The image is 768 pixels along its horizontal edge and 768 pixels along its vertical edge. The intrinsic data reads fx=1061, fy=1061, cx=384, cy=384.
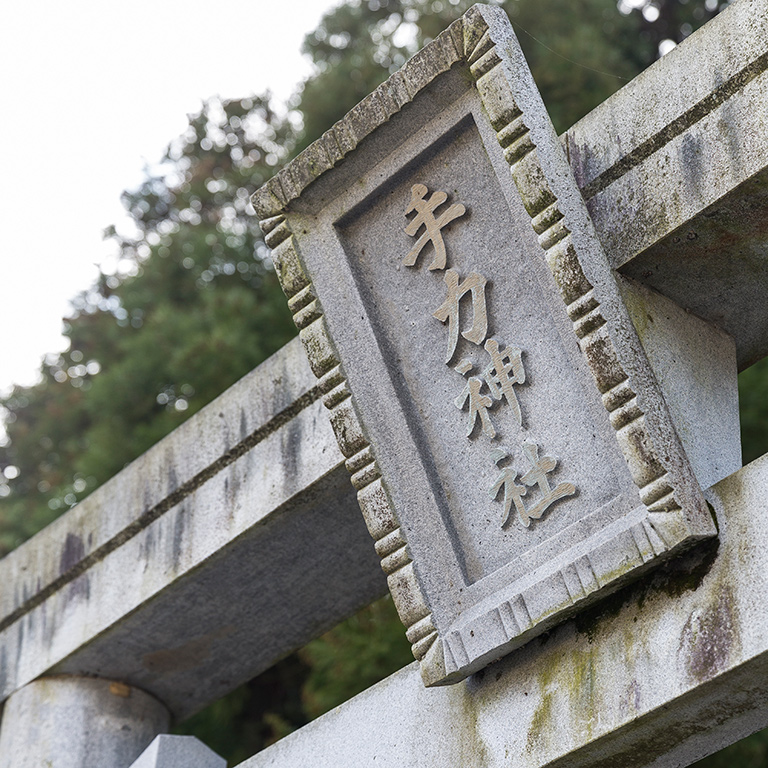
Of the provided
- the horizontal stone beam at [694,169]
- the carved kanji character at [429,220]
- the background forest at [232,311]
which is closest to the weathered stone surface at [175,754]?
the carved kanji character at [429,220]

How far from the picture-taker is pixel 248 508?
11.2 feet

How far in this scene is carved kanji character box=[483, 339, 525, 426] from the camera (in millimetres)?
2516

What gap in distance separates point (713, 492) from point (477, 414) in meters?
0.58

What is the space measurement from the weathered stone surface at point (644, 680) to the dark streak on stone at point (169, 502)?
110 cm

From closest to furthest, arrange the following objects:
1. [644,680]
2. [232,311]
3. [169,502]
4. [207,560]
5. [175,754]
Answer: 1. [644,680]
2. [175,754]
3. [207,560]
4. [169,502]
5. [232,311]

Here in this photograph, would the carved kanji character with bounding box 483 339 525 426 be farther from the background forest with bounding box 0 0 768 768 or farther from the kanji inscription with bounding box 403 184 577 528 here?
the background forest with bounding box 0 0 768 768

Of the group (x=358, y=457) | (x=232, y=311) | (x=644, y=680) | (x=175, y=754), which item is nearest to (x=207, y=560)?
(x=175, y=754)

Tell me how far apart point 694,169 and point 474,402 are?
755mm

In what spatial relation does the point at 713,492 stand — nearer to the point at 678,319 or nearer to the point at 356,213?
the point at 678,319

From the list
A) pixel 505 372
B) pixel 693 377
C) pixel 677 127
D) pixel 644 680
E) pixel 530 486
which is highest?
pixel 677 127

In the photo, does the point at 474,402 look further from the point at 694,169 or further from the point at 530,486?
the point at 694,169

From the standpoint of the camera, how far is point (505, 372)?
2.54 meters

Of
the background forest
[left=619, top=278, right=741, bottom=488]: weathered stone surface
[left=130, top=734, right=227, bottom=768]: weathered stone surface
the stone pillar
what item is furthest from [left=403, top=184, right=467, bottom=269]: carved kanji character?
the background forest

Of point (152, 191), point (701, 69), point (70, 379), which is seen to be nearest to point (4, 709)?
point (701, 69)
